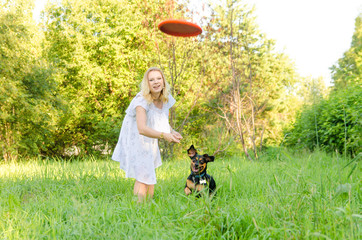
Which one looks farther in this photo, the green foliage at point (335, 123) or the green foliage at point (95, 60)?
the green foliage at point (95, 60)

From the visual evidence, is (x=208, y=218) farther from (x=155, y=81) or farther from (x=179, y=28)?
(x=179, y=28)

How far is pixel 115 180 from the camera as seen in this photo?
4414 millimetres

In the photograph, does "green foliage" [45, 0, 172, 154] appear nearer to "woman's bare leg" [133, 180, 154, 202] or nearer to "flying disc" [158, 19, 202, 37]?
"flying disc" [158, 19, 202, 37]

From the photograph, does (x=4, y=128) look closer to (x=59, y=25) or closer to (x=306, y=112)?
(x=59, y=25)

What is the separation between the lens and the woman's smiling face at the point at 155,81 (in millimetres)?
3527

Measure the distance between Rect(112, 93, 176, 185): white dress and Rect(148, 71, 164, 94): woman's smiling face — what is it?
0.60 feet

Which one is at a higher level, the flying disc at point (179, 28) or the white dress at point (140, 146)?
the flying disc at point (179, 28)

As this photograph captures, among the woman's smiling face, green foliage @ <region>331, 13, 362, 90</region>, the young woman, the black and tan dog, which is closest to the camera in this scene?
the black and tan dog

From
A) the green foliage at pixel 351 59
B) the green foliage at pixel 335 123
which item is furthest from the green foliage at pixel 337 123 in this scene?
the green foliage at pixel 351 59

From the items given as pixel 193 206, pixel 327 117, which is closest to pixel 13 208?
pixel 193 206

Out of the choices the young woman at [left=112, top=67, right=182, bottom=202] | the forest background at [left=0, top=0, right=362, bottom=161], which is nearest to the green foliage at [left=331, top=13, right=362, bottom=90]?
the forest background at [left=0, top=0, right=362, bottom=161]

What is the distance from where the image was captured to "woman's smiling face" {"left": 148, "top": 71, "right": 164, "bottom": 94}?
353cm

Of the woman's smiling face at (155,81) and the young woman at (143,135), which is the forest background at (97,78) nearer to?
the young woman at (143,135)

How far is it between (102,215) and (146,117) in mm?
1365
